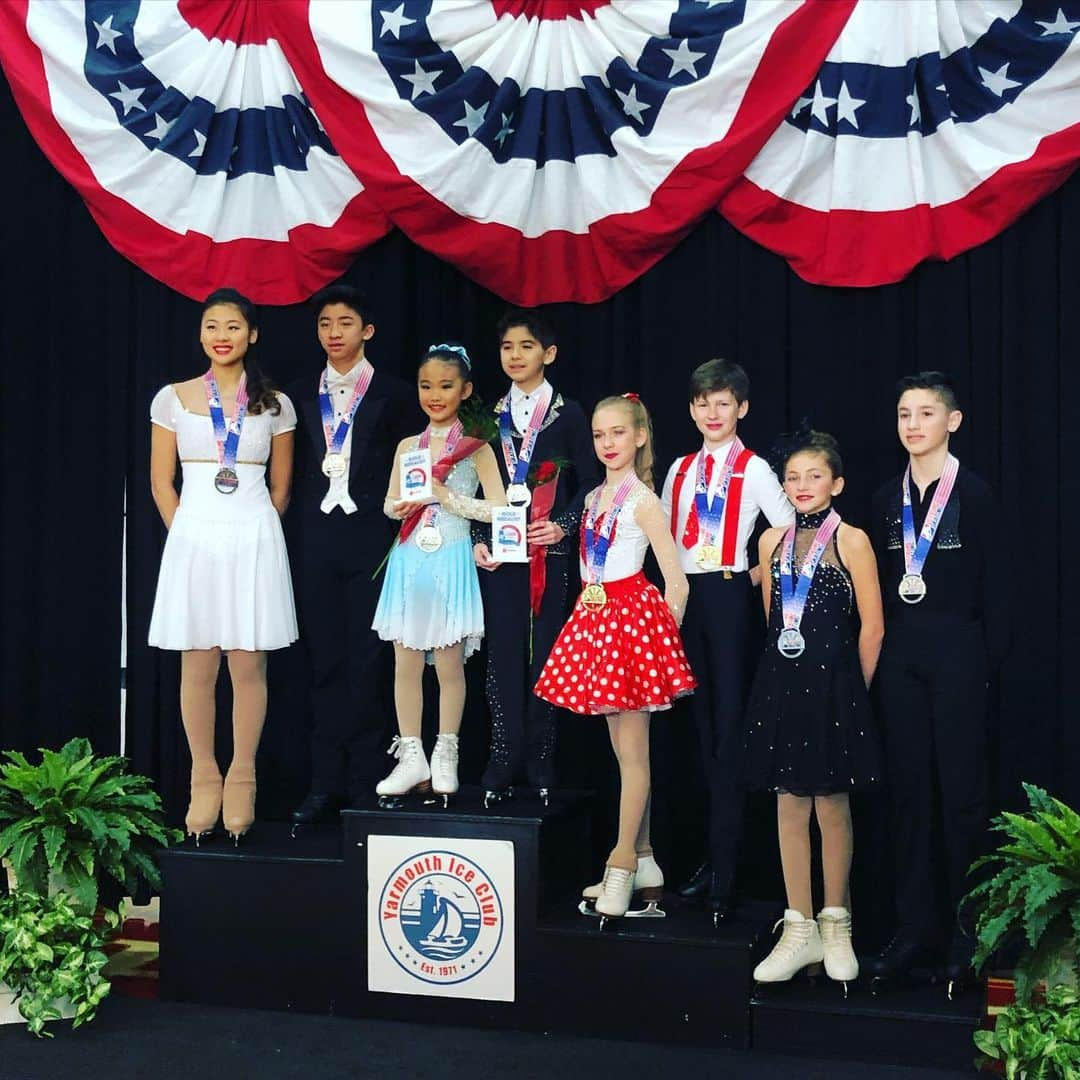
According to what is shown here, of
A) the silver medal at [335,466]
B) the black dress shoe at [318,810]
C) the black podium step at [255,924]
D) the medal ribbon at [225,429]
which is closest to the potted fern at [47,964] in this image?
the black podium step at [255,924]

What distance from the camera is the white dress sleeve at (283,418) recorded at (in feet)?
16.1

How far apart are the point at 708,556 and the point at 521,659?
716 mm

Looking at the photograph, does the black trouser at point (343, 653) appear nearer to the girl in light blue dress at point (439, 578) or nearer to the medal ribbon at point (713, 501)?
the girl in light blue dress at point (439, 578)

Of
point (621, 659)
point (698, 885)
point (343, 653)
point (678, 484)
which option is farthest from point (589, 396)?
point (698, 885)

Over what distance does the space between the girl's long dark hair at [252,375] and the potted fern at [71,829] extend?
1234mm

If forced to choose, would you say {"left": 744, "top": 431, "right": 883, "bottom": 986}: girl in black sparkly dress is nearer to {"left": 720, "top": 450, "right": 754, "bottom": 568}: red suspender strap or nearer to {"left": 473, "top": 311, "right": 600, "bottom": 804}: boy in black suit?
{"left": 720, "top": 450, "right": 754, "bottom": 568}: red suspender strap

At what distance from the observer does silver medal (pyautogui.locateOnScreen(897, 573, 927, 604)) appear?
4.18 metres

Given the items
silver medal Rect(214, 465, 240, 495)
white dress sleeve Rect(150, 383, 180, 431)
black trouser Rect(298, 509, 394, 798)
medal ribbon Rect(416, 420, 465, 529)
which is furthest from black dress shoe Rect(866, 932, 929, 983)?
white dress sleeve Rect(150, 383, 180, 431)

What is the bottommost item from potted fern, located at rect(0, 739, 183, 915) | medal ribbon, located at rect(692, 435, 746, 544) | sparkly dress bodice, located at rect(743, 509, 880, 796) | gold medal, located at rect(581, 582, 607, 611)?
potted fern, located at rect(0, 739, 183, 915)

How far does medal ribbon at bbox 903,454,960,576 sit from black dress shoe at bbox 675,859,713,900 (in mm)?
1152

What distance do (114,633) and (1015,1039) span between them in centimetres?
347

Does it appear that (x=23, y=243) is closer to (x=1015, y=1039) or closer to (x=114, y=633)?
(x=114, y=633)

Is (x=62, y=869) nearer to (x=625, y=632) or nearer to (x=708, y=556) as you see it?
(x=625, y=632)

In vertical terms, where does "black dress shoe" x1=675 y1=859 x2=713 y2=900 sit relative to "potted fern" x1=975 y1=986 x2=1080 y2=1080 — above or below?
above
